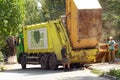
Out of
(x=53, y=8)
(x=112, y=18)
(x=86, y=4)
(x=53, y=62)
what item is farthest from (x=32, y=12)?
(x=86, y=4)

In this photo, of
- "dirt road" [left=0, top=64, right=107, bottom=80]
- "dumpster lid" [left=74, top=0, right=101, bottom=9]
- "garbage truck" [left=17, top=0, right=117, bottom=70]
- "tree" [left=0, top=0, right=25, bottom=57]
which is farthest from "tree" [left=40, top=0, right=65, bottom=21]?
"dirt road" [left=0, top=64, right=107, bottom=80]

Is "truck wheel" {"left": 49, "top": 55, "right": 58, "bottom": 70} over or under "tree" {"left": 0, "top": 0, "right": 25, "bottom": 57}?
under

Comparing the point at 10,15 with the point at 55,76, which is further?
the point at 10,15

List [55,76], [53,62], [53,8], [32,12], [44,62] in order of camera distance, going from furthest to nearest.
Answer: [32,12], [53,8], [44,62], [53,62], [55,76]

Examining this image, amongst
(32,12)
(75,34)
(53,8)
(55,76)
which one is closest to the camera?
(55,76)

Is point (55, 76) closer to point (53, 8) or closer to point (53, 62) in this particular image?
point (53, 62)

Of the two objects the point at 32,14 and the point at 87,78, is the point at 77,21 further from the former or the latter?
the point at 32,14

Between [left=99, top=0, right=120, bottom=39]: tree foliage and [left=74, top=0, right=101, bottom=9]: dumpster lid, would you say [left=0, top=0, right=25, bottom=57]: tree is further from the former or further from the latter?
[left=74, top=0, right=101, bottom=9]: dumpster lid

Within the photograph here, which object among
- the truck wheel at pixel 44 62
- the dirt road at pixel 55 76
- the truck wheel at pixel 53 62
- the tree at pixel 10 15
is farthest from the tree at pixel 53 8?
the dirt road at pixel 55 76

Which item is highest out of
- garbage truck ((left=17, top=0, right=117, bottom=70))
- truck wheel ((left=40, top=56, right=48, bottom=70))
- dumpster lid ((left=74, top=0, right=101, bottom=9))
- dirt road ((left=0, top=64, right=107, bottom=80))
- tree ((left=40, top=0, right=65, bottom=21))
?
tree ((left=40, top=0, right=65, bottom=21))

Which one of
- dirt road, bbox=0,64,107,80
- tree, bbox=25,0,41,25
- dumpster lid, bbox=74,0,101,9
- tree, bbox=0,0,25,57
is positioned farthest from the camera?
tree, bbox=25,0,41,25

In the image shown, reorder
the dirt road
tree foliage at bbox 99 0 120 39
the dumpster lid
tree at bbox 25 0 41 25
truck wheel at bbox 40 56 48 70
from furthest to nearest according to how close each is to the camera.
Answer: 1. tree at bbox 25 0 41 25
2. tree foliage at bbox 99 0 120 39
3. truck wheel at bbox 40 56 48 70
4. the dumpster lid
5. the dirt road

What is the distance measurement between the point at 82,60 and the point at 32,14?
32403mm

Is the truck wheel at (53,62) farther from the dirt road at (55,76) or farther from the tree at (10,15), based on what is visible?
the tree at (10,15)
